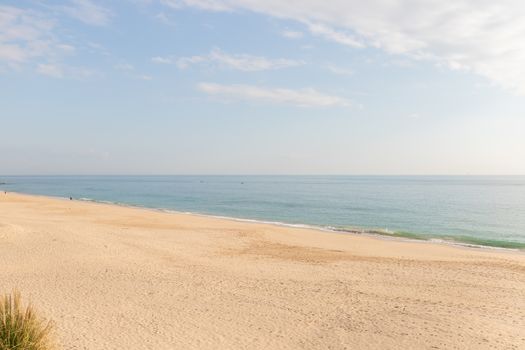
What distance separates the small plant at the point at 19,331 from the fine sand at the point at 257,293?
2377 mm

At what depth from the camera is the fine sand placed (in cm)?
933

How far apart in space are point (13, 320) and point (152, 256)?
11696 millimetres

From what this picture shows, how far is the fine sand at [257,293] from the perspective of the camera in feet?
30.6

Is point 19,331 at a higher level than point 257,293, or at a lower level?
higher

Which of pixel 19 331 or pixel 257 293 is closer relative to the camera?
pixel 19 331

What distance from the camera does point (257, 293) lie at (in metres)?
12.6

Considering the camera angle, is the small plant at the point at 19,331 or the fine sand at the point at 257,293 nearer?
the small plant at the point at 19,331

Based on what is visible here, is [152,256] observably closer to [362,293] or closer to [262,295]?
[262,295]

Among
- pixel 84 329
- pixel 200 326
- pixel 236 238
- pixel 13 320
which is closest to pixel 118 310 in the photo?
pixel 84 329

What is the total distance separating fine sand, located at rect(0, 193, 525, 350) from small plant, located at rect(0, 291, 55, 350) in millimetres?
2377

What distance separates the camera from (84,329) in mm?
9289

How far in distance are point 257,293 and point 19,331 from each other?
24.3 feet

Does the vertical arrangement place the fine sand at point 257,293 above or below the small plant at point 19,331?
below

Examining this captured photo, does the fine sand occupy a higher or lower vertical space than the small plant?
lower
